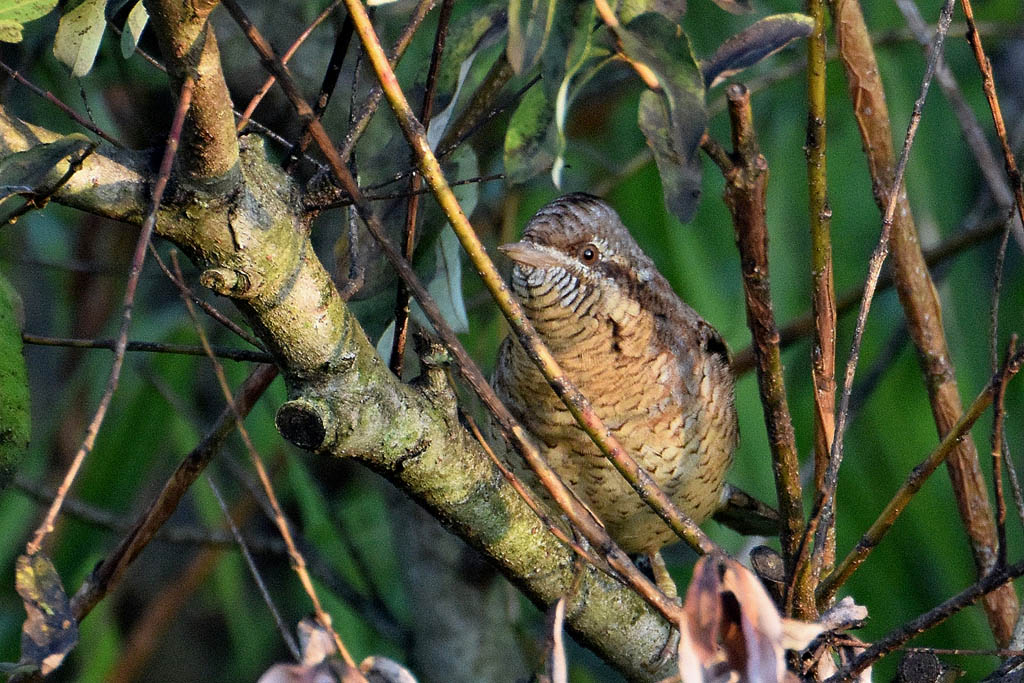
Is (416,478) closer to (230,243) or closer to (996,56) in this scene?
(230,243)

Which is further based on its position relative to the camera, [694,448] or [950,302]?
[950,302]

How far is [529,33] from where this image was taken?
942mm

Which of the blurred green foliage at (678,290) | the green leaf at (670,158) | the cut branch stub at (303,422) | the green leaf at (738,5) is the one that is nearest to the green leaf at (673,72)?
the green leaf at (670,158)

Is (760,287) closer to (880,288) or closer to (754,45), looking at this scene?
(754,45)

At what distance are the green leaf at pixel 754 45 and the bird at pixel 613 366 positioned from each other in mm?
680

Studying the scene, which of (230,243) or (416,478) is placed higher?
(230,243)

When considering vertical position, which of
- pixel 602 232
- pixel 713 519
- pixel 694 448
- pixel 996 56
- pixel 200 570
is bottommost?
A: pixel 200 570

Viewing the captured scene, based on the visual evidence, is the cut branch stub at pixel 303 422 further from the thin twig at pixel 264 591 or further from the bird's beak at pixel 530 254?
the bird's beak at pixel 530 254

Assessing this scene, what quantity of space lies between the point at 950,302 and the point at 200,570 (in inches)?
94.0

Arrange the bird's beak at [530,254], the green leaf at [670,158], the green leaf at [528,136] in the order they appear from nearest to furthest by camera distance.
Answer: the green leaf at [670,158], the green leaf at [528,136], the bird's beak at [530,254]

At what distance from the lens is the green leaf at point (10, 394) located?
3.81ft

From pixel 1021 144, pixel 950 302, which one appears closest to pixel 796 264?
pixel 950 302

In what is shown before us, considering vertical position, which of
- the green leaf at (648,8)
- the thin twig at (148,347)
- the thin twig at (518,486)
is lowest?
the thin twig at (518,486)

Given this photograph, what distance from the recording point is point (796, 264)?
311cm
